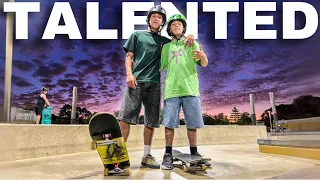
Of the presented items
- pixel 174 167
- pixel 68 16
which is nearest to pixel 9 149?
pixel 174 167

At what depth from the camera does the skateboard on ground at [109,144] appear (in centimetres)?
269

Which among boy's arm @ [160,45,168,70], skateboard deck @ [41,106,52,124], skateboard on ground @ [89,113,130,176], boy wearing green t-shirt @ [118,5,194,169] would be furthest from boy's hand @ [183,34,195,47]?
skateboard deck @ [41,106,52,124]

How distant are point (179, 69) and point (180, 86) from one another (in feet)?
0.54

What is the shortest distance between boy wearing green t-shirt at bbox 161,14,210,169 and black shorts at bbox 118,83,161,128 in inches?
4.8

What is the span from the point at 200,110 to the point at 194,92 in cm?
18

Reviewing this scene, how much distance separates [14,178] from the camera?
2514 millimetres

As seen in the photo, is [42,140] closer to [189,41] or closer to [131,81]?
[131,81]

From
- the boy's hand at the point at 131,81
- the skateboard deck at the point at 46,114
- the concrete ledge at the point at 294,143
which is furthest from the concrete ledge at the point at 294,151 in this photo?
the skateboard deck at the point at 46,114

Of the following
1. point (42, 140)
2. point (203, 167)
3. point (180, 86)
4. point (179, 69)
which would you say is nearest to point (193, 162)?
point (203, 167)

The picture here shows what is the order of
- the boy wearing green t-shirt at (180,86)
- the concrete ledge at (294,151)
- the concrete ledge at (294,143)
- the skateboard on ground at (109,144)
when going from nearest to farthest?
the skateboard on ground at (109,144) → the boy wearing green t-shirt at (180,86) → the concrete ledge at (294,143) → the concrete ledge at (294,151)

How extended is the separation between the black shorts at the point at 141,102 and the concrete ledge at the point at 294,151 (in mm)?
1878

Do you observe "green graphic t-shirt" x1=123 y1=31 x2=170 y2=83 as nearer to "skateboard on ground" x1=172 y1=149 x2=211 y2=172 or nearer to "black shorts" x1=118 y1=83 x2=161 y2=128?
"black shorts" x1=118 y1=83 x2=161 y2=128

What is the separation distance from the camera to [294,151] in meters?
4.17

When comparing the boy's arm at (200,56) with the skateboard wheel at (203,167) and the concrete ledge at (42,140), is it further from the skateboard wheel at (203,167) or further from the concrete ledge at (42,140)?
the concrete ledge at (42,140)
